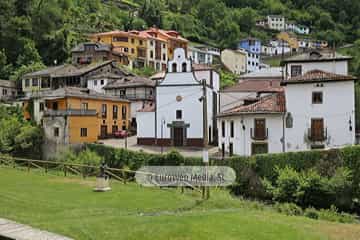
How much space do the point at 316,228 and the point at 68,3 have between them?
315 feet

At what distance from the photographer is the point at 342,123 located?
103 feet

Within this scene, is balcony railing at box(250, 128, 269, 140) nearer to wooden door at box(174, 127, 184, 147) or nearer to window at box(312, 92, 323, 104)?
window at box(312, 92, 323, 104)

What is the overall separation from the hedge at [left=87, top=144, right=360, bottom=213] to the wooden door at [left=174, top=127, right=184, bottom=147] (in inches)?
390

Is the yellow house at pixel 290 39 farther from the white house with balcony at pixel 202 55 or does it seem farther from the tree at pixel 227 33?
the white house with balcony at pixel 202 55

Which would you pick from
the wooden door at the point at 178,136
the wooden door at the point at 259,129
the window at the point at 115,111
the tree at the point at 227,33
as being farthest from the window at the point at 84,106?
the tree at the point at 227,33

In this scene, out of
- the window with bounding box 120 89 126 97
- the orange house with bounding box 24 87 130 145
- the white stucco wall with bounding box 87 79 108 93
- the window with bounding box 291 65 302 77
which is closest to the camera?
the window with bounding box 291 65 302 77

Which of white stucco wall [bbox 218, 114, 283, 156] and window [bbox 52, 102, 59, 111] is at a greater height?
window [bbox 52, 102, 59, 111]

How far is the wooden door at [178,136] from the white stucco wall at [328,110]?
13.6m

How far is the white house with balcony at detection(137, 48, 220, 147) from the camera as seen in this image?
42.4 m

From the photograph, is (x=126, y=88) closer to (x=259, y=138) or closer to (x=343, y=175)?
(x=259, y=138)

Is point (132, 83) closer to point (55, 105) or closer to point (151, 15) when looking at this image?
point (55, 105)

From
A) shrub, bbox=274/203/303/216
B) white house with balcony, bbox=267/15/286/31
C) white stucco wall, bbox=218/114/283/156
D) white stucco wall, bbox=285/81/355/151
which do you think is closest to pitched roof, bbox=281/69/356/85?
white stucco wall, bbox=285/81/355/151

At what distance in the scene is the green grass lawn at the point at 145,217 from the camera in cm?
1072

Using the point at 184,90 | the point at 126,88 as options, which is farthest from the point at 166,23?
the point at 184,90
